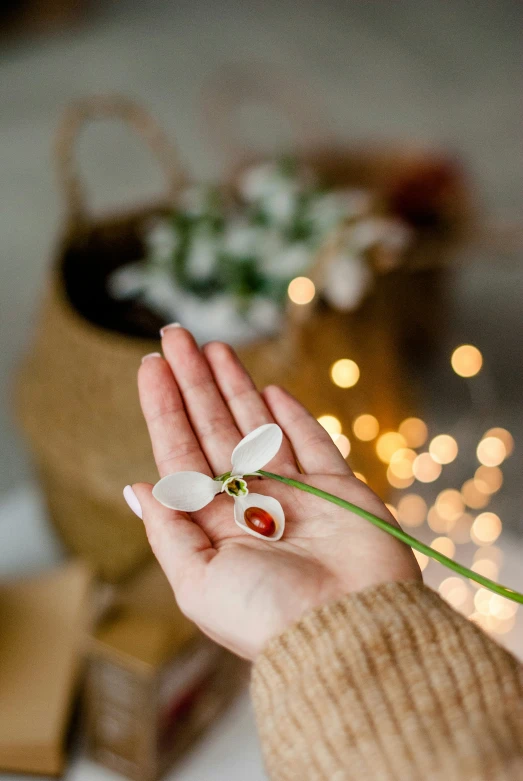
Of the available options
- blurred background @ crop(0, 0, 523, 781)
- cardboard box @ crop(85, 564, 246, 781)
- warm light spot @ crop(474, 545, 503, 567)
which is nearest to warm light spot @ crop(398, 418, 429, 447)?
blurred background @ crop(0, 0, 523, 781)

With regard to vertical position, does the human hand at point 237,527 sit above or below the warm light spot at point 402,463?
above

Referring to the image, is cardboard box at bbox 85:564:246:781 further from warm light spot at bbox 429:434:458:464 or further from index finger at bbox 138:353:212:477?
warm light spot at bbox 429:434:458:464

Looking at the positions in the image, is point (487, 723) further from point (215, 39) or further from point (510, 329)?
point (215, 39)

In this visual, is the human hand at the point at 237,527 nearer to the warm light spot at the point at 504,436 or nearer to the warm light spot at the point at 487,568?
the warm light spot at the point at 487,568

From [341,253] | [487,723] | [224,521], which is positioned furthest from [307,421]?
[341,253]

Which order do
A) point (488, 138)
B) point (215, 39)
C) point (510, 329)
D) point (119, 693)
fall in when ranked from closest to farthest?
point (119, 693) → point (510, 329) → point (488, 138) → point (215, 39)

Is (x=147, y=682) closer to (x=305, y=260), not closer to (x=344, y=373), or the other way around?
(x=344, y=373)

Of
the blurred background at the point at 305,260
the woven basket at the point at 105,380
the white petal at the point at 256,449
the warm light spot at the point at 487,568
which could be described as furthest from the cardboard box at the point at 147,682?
the warm light spot at the point at 487,568
